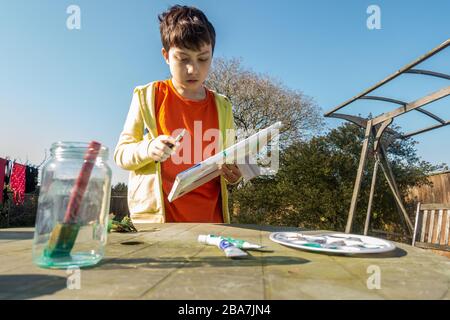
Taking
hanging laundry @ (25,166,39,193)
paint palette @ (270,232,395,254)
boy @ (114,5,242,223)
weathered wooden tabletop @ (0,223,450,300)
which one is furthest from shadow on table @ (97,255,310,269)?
hanging laundry @ (25,166,39,193)

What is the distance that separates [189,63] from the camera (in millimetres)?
1866

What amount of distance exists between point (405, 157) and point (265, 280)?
783 centimetres

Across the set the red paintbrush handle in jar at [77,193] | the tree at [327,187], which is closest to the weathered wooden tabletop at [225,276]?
the red paintbrush handle in jar at [77,193]

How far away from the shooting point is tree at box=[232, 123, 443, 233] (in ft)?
21.9

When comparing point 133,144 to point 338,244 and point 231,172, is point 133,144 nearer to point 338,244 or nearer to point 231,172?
point 231,172

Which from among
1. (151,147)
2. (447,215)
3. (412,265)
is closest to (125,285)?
(412,265)

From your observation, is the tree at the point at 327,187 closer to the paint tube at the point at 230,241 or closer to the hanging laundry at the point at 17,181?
the hanging laundry at the point at 17,181

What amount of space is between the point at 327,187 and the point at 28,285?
22.2 ft

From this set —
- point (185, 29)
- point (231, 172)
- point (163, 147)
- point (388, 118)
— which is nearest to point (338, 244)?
point (163, 147)

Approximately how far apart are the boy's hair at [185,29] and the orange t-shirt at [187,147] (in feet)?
1.03

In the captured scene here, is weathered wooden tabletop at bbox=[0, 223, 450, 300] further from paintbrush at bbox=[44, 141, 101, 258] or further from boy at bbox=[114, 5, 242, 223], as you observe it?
boy at bbox=[114, 5, 242, 223]

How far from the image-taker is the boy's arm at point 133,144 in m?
1.68

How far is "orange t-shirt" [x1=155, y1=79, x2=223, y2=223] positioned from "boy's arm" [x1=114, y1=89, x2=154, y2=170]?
0.11 metres
